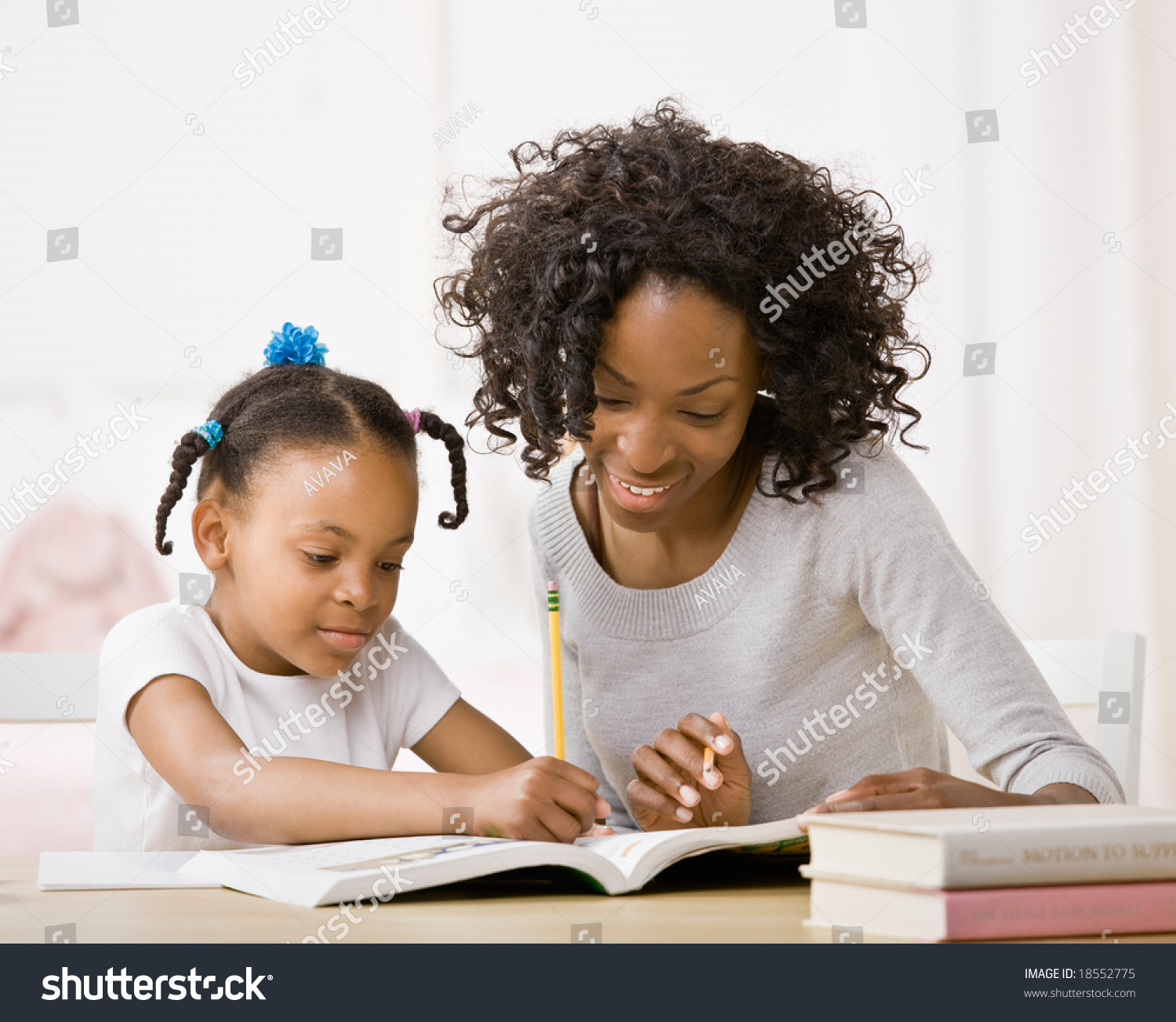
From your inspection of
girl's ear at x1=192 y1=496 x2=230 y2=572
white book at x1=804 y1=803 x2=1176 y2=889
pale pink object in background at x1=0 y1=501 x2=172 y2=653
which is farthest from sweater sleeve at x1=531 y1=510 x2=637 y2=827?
pale pink object in background at x1=0 y1=501 x2=172 y2=653

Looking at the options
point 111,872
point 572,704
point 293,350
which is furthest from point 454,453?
point 111,872

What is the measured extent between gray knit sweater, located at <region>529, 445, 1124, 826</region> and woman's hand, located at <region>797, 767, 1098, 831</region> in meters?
0.23

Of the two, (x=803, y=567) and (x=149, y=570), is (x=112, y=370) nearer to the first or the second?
(x=149, y=570)

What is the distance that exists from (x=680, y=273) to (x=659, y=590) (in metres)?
0.32

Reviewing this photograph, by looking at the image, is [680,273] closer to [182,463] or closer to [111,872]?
[182,463]

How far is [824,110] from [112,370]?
4.05 ft

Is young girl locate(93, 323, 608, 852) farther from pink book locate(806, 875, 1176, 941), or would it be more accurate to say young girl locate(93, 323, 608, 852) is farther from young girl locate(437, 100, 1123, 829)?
pink book locate(806, 875, 1176, 941)

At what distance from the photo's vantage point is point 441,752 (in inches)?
44.2

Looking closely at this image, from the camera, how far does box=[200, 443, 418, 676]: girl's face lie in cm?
97

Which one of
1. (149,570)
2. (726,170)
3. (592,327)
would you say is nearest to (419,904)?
(592,327)

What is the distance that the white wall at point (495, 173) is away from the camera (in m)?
1.83

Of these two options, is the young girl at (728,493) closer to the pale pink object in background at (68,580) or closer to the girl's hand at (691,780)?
the girl's hand at (691,780)

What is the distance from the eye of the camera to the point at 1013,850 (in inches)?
19.7
